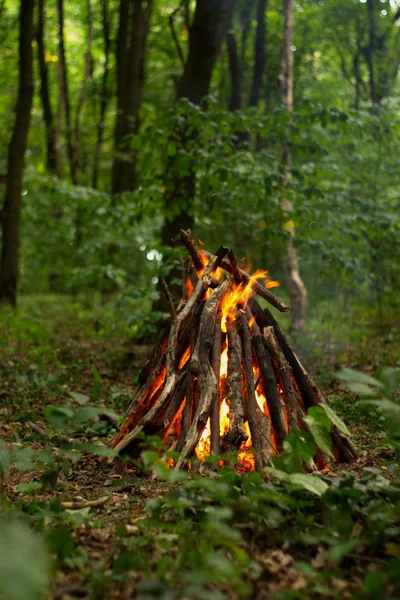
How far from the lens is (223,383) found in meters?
4.51

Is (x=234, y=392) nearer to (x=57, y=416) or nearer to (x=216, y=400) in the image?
(x=216, y=400)

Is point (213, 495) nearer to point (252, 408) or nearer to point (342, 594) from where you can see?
point (342, 594)

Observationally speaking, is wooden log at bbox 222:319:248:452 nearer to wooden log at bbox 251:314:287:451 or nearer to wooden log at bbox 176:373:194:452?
wooden log at bbox 251:314:287:451

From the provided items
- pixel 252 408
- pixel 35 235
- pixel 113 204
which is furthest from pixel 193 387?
pixel 35 235

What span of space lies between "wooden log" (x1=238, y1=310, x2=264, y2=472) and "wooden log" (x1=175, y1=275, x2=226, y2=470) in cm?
24

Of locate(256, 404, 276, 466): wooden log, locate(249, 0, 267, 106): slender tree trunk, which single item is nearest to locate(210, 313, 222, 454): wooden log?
locate(256, 404, 276, 466): wooden log

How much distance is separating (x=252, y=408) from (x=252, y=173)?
4197 mm

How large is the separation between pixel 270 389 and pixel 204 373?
536 mm

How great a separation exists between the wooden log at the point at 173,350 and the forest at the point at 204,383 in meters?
0.02

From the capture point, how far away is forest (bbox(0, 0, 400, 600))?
275cm

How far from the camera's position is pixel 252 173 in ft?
25.2

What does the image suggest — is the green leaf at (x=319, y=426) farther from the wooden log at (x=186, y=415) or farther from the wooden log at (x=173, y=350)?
the wooden log at (x=173, y=350)

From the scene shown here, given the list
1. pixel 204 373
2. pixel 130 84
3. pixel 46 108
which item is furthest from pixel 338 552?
pixel 46 108

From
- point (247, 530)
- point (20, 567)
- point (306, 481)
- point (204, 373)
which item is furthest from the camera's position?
point (204, 373)
